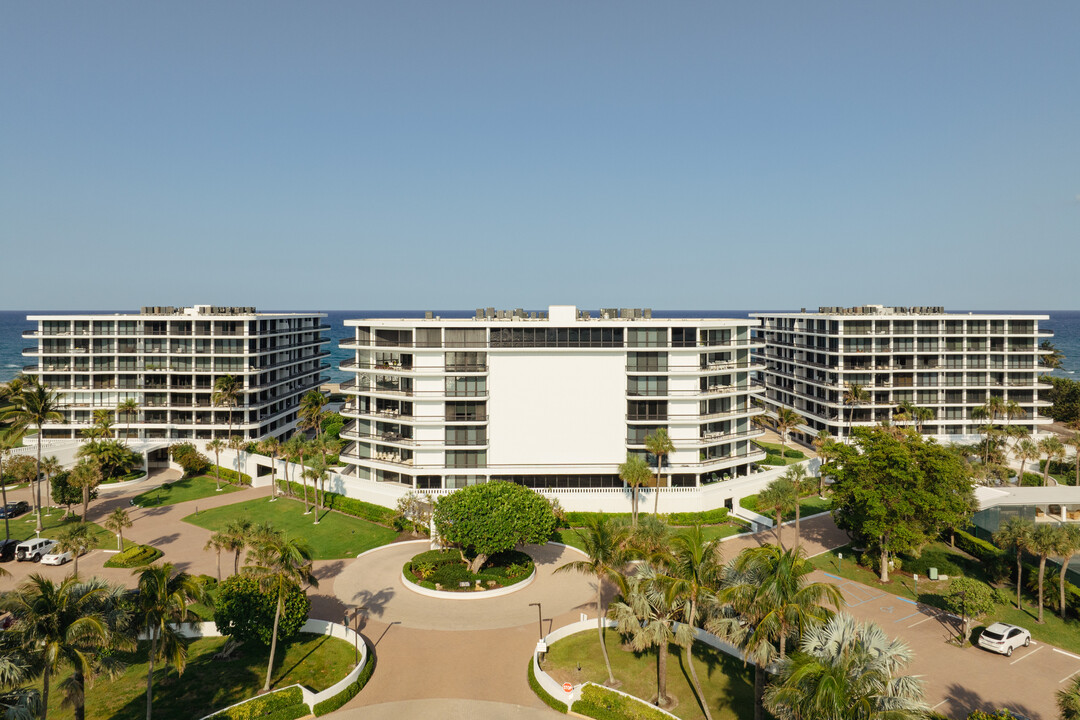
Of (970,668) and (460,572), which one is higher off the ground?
(460,572)

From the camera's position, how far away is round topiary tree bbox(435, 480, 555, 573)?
4809 cm

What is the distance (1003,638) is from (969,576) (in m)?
13.4

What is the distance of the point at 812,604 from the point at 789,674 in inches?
178

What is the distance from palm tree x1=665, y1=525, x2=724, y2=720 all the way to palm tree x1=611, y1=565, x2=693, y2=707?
1.73 feet

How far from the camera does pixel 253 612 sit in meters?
36.8

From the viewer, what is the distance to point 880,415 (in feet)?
302

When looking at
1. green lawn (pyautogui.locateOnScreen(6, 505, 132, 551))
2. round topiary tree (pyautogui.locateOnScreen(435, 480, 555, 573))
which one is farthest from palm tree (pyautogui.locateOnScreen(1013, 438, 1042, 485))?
green lawn (pyautogui.locateOnScreen(6, 505, 132, 551))

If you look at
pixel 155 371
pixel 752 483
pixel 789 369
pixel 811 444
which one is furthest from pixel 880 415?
pixel 155 371

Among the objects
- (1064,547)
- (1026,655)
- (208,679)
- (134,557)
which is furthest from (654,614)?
(134,557)

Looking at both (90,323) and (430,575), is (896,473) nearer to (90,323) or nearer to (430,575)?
(430,575)

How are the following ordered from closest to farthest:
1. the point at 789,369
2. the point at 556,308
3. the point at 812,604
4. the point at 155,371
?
1. the point at 812,604
2. the point at 556,308
3. the point at 155,371
4. the point at 789,369

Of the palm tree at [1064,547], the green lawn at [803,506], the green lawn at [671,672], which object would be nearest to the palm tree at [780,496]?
the green lawn at [803,506]

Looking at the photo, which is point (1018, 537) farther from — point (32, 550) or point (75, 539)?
point (32, 550)

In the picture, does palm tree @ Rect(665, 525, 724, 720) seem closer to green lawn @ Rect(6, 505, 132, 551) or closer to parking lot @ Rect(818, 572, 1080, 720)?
parking lot @ Rect(818, 572, 1080, 720)
